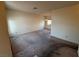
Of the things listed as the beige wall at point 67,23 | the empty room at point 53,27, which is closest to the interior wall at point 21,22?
the empty room at point 53,27

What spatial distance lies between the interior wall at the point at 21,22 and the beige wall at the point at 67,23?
2.02 m

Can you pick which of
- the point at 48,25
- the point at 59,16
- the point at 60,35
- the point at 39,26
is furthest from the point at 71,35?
the point at 48,25

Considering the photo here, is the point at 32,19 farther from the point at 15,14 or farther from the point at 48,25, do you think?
the point at 48,25

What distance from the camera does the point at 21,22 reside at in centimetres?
538

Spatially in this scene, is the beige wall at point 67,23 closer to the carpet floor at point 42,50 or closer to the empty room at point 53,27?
the empty room at point 53,27

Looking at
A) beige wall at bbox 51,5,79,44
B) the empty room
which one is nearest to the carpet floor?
the empty room

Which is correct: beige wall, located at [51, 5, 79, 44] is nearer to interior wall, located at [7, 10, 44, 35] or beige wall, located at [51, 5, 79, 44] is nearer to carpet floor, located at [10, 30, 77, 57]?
carpet floor, located at [10, 30, 77, 57]

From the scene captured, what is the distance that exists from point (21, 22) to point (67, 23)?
9.46 feet

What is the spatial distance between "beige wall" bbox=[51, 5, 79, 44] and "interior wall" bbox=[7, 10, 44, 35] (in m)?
2.02

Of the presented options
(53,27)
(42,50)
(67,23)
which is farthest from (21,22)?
(42,50)

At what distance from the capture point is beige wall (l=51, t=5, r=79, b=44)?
12.4 feet

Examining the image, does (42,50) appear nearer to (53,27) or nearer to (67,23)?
(67,23)

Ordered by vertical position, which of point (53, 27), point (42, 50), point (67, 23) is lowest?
point (42, 50)

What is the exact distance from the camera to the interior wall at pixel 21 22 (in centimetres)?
456
